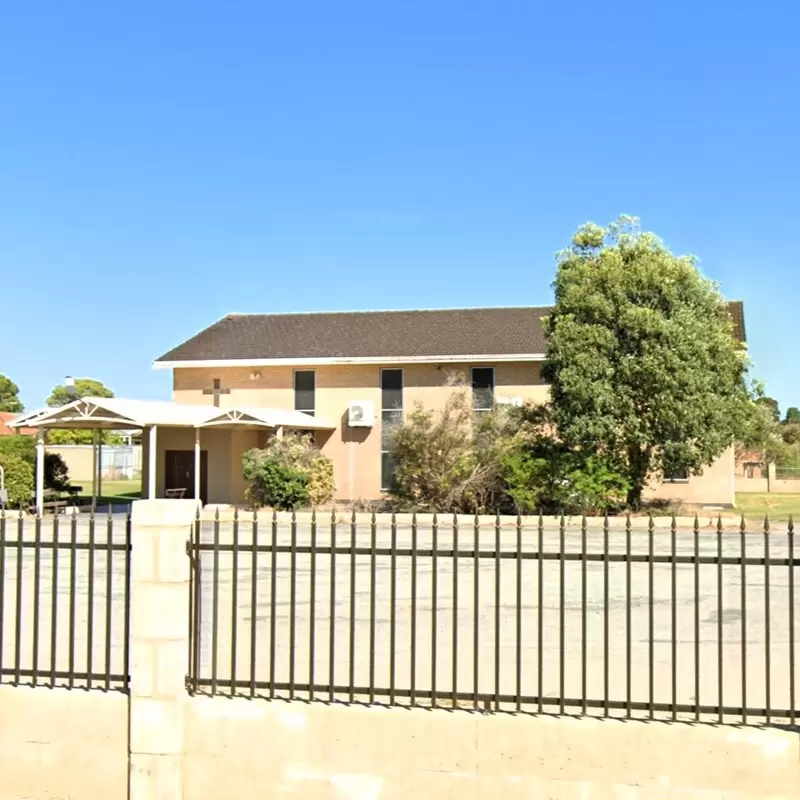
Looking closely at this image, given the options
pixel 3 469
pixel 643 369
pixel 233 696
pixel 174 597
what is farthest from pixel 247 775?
pixel 3 469

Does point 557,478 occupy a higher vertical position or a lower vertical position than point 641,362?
lower

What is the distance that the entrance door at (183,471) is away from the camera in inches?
1304

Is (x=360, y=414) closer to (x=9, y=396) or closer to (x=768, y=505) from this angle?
(x=768, y=505)

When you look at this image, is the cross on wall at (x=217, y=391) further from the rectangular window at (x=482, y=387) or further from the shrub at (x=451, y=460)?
the shrub at (x=451, y=460)

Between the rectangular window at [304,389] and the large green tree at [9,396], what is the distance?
198 feet

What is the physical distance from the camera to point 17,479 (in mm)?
28312

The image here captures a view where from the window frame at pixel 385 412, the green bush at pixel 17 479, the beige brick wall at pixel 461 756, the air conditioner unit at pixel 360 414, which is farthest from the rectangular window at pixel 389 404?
the beige brick wall at pixel 461 756

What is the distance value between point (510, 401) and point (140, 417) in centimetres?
1187

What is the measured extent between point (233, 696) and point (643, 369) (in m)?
19.3

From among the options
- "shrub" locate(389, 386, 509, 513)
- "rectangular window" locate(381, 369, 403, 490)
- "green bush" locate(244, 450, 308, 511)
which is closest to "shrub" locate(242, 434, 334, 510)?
"green bush" locate(244, 450, 308, 511)

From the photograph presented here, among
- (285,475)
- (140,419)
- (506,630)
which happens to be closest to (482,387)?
(285,475)

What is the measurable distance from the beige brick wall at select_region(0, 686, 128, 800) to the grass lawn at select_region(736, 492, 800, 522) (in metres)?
19.7

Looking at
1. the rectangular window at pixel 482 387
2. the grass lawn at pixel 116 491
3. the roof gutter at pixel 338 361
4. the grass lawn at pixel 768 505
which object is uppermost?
the roof gutter at pixel 338 361

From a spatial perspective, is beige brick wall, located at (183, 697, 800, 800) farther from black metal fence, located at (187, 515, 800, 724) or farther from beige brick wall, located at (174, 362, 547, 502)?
beige brick wall, located at (174, 362, 547, 502)
